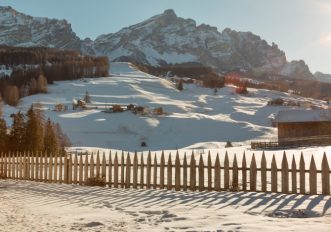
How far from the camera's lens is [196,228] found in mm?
8445

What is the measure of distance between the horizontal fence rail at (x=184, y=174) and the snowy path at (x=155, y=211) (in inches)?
23.1

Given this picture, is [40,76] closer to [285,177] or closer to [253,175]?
[253,175]

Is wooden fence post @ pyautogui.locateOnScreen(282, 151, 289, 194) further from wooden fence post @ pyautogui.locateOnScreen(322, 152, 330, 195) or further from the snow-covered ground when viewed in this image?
the snow-covered ground

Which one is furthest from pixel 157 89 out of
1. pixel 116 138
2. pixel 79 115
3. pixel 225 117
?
pixel 116 138

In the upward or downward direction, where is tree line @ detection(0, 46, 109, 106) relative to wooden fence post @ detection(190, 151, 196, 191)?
upward

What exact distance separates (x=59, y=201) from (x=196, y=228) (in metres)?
5.67

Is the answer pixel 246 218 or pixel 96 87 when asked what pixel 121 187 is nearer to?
pixel 246 218

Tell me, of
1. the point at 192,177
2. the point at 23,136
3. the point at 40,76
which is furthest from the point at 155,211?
the point at 40,76

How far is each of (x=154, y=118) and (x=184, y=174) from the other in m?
89.1

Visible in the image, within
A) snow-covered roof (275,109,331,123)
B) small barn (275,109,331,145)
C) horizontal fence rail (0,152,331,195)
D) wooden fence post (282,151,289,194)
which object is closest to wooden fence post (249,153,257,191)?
horizontal fence rail (0,152,331,195)

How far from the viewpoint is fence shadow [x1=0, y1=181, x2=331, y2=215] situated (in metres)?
10.6

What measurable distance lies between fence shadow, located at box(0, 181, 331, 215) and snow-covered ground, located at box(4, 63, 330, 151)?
50.5 metres

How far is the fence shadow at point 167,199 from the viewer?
1065cm

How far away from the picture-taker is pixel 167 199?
1215 centimetres
